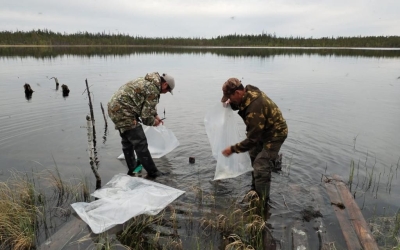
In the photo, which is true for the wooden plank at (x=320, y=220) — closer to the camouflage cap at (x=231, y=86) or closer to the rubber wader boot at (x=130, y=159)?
the camouflage cap at (x=231, y=86)

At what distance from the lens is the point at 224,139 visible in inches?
190

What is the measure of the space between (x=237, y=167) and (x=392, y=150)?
13.9ft

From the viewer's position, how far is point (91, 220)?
148 inches

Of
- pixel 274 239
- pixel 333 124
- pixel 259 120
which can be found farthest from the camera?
pixel 333 124

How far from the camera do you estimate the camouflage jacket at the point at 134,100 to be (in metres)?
4.71

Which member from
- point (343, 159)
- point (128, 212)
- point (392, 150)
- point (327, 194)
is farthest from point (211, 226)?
point (392, 150)

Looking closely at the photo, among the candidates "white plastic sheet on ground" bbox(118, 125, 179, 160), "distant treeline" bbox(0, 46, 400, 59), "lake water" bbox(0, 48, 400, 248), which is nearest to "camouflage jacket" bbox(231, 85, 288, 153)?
"lake water" bbox(0, 48, 400, 248)

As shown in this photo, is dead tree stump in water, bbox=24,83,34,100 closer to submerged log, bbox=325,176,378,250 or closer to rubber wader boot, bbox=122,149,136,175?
rubber wader boot, bbox=122,149,136,175

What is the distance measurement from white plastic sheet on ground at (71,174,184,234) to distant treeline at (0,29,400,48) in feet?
162

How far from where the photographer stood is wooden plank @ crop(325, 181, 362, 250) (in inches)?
136

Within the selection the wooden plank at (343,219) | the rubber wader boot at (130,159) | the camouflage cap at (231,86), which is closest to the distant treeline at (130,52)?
the rubber wader boot at (130,159)

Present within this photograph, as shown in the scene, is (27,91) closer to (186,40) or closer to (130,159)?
(130,159)

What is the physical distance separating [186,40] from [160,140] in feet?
187

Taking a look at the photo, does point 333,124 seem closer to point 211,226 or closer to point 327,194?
point 327,194
